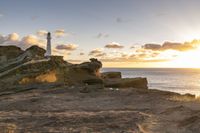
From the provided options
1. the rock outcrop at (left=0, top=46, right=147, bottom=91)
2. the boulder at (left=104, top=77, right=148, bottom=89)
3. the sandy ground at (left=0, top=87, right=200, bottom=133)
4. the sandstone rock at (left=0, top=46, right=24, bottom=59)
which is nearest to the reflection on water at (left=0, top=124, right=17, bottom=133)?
the sandy ground at (left=0, top=87, right=200, bottom=133)

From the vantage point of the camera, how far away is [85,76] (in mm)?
32469

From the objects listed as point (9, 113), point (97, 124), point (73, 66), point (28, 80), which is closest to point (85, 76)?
point (73, 66)

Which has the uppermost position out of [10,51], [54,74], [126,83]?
[10,51]

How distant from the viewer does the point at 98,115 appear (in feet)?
47.4

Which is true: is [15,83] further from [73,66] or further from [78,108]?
[78,108]

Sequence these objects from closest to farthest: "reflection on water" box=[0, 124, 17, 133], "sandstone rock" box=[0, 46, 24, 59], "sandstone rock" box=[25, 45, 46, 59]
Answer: "reflection on water" box=[0, 124, 17, 133] → "sandstone rock" box=[25, 45, 46, 59] → "sandstone rock" box=[0, 46, 24, 59]

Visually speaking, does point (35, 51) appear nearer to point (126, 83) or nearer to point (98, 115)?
point (126, 83)

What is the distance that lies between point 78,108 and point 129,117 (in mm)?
3714

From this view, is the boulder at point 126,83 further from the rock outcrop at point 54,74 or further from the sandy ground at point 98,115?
the sandy ground at point 98,115

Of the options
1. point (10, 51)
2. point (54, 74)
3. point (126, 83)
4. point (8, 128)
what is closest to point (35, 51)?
point (10, 51)

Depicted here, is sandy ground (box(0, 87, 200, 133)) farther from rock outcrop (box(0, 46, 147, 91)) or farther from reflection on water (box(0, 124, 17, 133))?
rock outcrop (box(0, 46, 147, 91))

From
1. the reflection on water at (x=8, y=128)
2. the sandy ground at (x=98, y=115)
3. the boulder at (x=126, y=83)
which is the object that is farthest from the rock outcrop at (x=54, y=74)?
the reflection on water at (x=8, y=128)

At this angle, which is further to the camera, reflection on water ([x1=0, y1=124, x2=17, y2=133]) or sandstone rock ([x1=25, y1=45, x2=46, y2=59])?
sandstone rock ([x1=25, y1=45, x2=46, y2=59])

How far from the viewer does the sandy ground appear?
12234 millimetres
